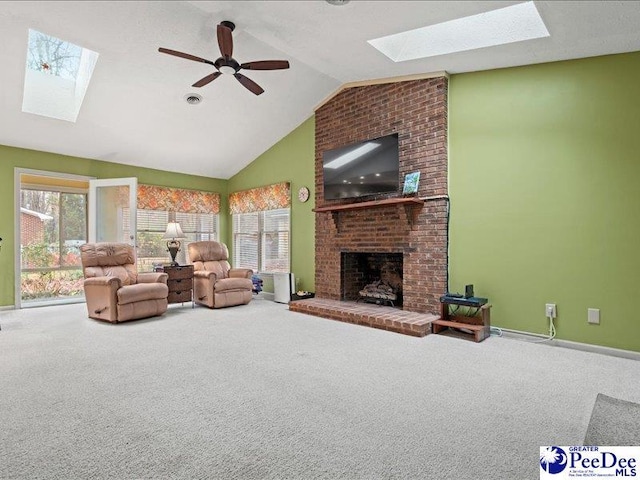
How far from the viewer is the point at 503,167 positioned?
3.95 m

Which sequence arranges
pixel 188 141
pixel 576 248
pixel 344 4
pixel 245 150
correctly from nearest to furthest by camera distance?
pixel 344 4 < pixel 576 248 < pixel 188 141 < pixel 245 150

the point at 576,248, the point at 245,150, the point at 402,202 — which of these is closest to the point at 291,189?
the point at 245,150

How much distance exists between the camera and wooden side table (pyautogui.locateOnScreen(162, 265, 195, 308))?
5461 mm

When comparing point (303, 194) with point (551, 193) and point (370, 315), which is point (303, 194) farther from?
point (551, 193)

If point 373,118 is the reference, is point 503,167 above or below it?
below

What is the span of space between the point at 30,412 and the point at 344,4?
12.1ft

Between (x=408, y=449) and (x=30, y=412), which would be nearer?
(x=408, y=449)

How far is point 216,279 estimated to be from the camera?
5.51 meters

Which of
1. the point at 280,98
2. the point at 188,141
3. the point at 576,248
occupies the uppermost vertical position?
the point at 280,98

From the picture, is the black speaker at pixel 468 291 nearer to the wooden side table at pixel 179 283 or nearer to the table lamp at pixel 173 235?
the wooden side table at pixel 179 283

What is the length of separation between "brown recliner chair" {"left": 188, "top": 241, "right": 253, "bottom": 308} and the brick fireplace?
4.32 ft

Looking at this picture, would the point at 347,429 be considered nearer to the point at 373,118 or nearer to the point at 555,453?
the point at 555,453

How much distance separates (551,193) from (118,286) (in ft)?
16.4

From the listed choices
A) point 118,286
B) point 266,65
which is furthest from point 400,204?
point 118,286
